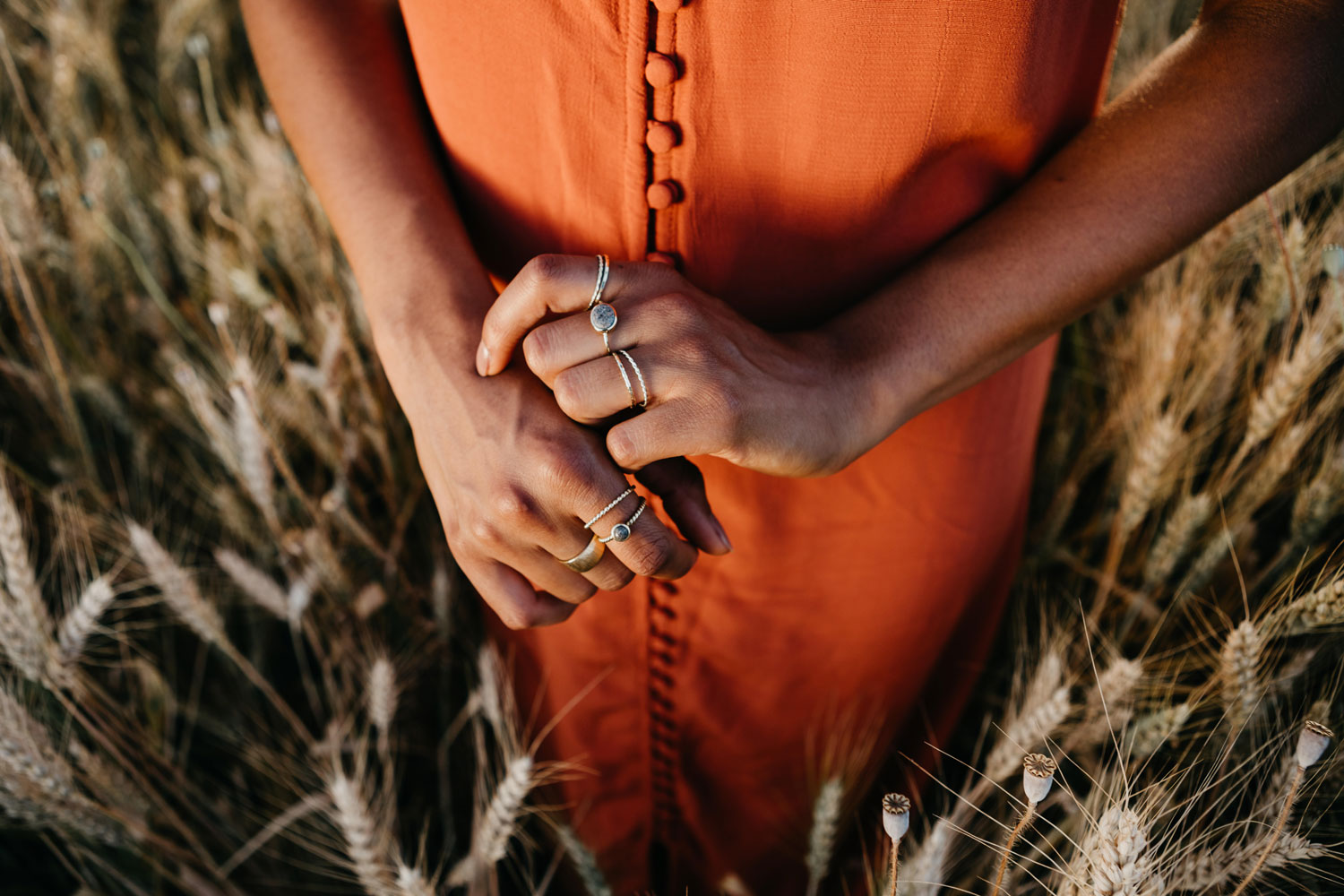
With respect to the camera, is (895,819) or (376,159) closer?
(895,819)

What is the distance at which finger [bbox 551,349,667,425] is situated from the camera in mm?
597

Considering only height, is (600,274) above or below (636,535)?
above

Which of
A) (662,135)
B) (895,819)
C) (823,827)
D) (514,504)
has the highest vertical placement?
(662,135)

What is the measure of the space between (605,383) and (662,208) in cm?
19

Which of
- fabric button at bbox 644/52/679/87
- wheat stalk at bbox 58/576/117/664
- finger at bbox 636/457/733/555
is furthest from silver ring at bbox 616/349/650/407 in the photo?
wheat stalk at bbox 58/576/117/664

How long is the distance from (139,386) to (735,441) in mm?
1533

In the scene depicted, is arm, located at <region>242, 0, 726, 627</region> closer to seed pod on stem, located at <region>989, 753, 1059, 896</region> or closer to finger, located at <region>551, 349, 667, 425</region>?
finger, located at <region>551, 349, 667, 425</region>

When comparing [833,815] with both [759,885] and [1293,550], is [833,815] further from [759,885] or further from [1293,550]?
[1293,550]

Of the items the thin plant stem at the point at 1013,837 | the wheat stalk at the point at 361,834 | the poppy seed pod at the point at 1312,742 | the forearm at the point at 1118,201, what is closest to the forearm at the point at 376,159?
the forearm at the point at 1118,201

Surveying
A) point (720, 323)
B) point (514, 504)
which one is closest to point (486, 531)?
point (514, 504)

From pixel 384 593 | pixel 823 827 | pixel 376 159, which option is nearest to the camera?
pixel 376 159

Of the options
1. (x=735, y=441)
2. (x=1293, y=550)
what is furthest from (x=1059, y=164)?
(x=1293, y=550)

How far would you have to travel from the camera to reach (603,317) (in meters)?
0.59

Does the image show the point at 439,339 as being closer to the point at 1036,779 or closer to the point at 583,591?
the point at 583,591
